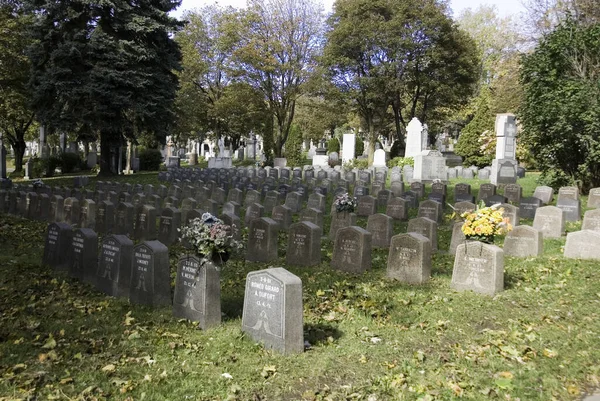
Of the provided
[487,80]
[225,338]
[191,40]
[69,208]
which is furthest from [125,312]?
[487,80]

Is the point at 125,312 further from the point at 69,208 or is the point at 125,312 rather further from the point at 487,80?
the point at 487,80

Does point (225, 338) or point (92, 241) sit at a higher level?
point (92, 241)

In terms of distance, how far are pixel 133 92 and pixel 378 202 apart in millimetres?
17559

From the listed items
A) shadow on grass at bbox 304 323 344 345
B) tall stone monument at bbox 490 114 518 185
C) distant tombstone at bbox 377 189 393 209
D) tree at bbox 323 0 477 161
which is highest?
tree at bbox 323 0 477 161

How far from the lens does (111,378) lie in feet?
15.7

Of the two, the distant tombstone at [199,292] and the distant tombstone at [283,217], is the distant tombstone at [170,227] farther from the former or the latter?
the distant tombstone at [199,292]

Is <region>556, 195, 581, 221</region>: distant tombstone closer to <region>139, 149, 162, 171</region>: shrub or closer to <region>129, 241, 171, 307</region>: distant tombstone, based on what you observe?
<region>129, 241, 171, 307</region>: distant tombstone

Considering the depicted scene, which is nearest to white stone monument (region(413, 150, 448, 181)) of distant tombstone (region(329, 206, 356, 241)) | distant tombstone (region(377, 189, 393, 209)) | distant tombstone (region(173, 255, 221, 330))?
distant tombstone (region(377, 189, 393, 209))

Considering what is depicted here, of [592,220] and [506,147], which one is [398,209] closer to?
[592,220]

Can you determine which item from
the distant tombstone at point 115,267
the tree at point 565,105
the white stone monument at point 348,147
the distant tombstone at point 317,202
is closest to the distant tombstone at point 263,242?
the distant tombstone at point 115,267

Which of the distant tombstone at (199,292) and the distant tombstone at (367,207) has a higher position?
the distant tombstone at (367,207)

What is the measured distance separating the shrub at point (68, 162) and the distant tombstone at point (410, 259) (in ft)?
108

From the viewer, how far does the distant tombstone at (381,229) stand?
11.5m

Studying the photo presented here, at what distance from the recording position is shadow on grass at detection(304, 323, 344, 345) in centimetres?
593
